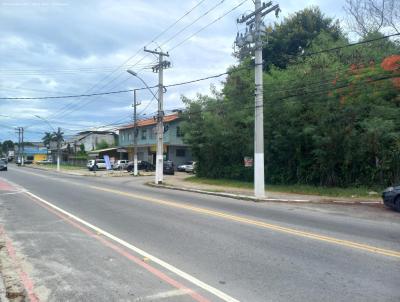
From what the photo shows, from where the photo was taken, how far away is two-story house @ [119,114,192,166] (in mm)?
54875

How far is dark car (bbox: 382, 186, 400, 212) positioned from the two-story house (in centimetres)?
3738

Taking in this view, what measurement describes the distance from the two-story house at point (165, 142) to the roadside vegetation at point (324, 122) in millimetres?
21082

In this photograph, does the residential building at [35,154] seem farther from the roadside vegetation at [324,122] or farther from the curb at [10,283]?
the curb at [10,283]

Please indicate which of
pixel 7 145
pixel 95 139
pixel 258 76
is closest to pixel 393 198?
pixel 258 76

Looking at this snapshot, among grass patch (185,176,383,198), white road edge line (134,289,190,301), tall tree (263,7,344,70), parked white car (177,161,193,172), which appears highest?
tall tree (263,7,344,70)

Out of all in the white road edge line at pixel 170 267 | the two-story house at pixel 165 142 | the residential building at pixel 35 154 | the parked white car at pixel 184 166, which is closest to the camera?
the white road edge line at pixel 170 267

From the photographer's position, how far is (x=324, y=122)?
22.1m

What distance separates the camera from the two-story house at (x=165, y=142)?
54.9m

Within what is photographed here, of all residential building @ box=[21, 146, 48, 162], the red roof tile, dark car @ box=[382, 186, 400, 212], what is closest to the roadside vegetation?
dark car @ box=[382, 186, 400, 212]

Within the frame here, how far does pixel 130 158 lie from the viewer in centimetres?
6675

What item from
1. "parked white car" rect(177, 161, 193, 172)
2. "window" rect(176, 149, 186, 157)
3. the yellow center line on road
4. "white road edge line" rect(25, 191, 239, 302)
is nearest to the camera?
"white road edge line" rect(25, 191, 239, 302)

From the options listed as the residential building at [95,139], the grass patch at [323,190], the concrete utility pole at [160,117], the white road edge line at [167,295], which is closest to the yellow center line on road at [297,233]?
the white road edge line at [167,295]

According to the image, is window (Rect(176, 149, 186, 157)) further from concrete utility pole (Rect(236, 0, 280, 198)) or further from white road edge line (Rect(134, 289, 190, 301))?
white road edge line (Rect(134, 289, 190, 301))

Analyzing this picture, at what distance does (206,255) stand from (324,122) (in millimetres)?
16287
